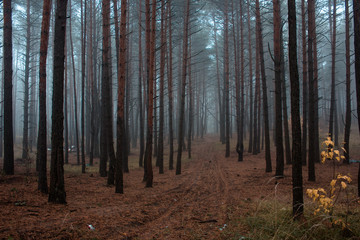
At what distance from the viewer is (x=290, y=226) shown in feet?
14.3

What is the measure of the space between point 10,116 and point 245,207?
34.9 feet

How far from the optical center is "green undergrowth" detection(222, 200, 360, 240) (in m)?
4.07

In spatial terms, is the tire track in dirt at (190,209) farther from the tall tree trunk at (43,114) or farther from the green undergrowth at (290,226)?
the tall tree trunk at (43,114)

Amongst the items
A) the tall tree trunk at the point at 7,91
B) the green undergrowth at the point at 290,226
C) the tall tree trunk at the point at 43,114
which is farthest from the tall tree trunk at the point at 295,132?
the tall tree trunk at the point at 7,91

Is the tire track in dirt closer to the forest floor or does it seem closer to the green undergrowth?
the forest floor

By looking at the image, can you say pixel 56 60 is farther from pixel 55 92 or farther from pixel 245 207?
pixel 245 207

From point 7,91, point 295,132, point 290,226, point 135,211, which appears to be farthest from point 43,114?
point 290,226

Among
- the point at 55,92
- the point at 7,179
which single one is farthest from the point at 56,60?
the point at 7,179

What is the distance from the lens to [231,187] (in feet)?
33.0

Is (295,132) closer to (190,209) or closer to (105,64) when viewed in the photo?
(190,209)

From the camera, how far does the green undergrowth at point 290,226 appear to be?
4074 millimetres

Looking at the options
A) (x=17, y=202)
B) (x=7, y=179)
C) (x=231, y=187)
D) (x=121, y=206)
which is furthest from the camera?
(x=231, y=187)

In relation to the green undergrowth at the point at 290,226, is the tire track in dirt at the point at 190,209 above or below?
below

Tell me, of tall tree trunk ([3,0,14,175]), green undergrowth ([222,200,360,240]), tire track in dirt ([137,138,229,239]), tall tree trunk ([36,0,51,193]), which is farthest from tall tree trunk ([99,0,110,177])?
green undergrowth ([222,200,360,240])
